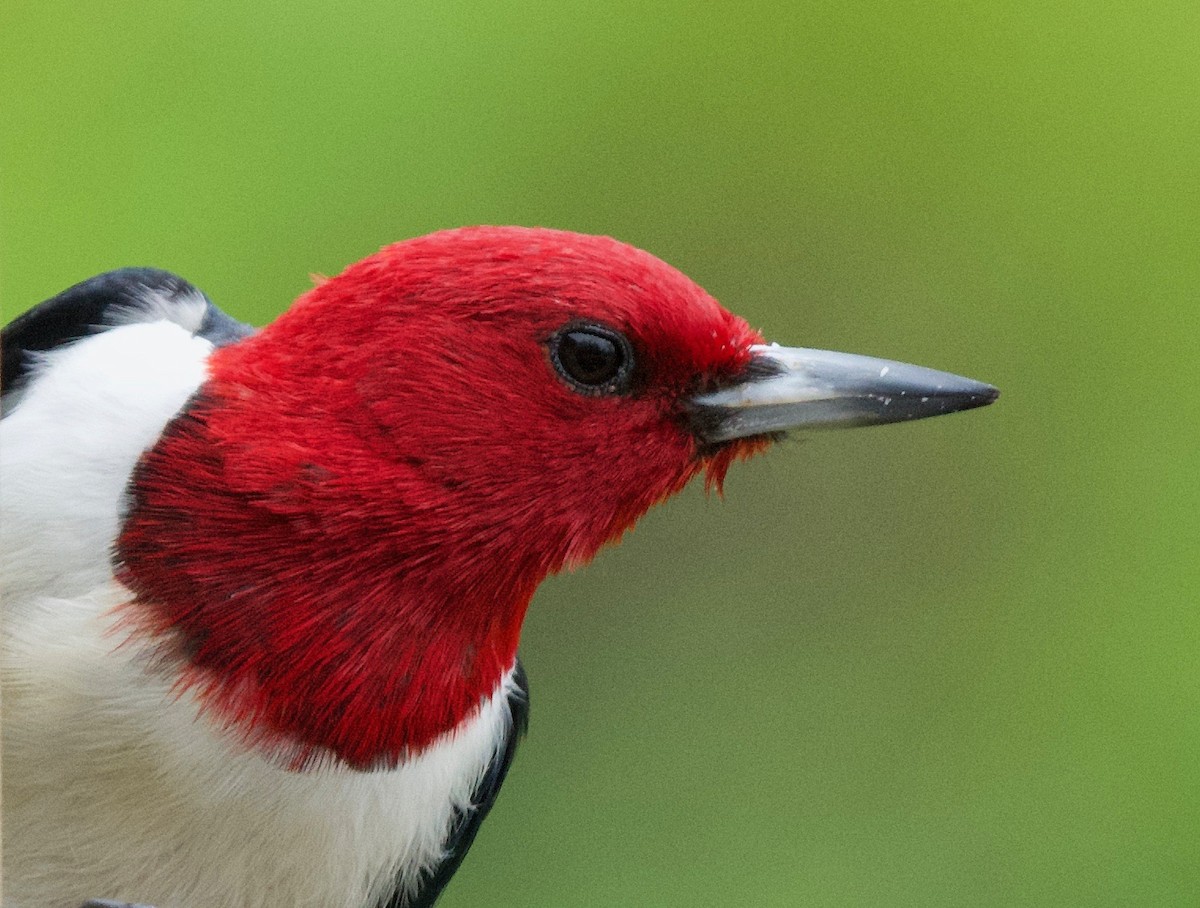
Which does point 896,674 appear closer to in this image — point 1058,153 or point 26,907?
point 1058,153

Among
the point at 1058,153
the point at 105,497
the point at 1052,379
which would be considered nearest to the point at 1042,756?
the point at 1052,379

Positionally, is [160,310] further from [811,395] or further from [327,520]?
[811,395]

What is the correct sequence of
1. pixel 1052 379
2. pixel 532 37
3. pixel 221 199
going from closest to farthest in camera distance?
pixel 221 199 → pixel 532 37 → pixel 1052 379

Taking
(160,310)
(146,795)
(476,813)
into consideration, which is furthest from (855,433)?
(146,795)

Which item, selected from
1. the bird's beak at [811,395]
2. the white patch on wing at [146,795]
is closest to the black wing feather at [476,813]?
the white patch on wing at [146,795]

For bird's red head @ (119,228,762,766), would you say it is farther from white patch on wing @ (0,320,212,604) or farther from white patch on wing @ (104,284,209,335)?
white patch on wing @ (104,284,209,335)

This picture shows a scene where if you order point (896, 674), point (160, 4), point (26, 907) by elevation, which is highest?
point (160, 4)
